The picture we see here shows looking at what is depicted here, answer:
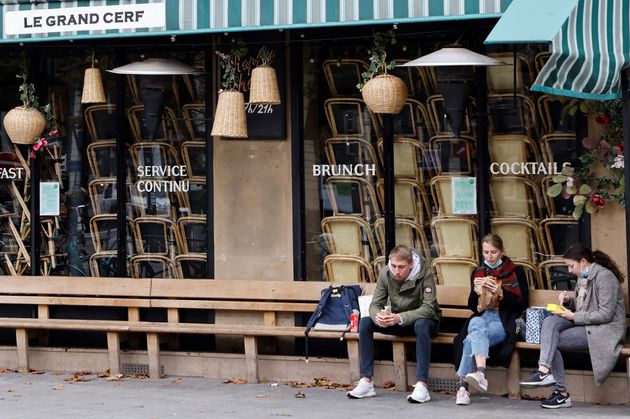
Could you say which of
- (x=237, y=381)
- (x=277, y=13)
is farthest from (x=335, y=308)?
(x=277, y=13)

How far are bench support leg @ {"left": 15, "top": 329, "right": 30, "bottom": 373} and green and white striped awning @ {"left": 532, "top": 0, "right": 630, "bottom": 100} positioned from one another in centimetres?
531

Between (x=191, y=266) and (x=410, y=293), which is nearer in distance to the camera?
(x=410, y=293)

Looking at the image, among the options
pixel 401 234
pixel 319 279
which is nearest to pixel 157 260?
pixel 319 279

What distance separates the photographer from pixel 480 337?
977cm

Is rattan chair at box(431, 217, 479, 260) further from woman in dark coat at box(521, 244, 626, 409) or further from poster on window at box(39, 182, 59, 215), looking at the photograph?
poster on window at box(39, 182, 59, 215)

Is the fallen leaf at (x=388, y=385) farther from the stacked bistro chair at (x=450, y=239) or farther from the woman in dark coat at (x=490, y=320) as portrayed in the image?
the stacked bistro chair at (x=450, y=239)

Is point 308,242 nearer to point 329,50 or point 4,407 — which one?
point 329,50

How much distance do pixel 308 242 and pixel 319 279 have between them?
1.14 feet

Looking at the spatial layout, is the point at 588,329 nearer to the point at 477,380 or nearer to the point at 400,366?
the point at 477,380

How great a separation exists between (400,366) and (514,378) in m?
0.94

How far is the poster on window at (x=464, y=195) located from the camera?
11016 millimetres

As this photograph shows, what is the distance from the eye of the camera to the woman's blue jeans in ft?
32.0

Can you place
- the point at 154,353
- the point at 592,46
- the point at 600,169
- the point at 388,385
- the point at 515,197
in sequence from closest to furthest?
the point at 592,46, the point at 600,169, the point at 388,385, the point at 515,197, the point at 154,353

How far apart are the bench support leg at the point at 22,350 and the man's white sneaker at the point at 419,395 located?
3.76m
